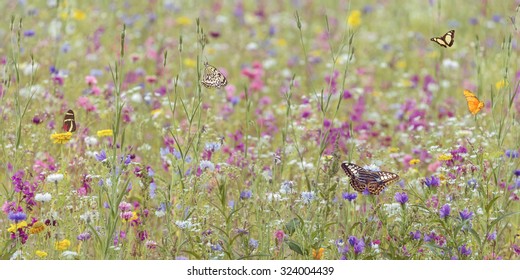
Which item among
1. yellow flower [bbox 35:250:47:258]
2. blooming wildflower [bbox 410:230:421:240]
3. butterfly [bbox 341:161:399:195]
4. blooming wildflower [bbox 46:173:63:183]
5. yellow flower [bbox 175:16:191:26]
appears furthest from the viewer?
yellow flower [bbox 175:16:191:26]

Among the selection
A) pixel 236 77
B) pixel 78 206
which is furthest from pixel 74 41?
pixel 78 206

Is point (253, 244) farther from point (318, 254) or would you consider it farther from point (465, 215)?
point (465, 215)

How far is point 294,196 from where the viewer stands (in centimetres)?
404

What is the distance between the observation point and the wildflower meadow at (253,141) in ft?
12.1

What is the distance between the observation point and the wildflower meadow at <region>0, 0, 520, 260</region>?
3695mm

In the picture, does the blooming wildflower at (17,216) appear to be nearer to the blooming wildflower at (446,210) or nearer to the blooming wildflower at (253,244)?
the blooming wildflower at (253,244)

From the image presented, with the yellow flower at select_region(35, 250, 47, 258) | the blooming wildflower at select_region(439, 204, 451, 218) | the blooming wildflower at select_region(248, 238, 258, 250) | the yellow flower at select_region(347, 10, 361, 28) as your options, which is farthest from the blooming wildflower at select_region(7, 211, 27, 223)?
the yellow flower at select_region(347, 10, 361, 28)

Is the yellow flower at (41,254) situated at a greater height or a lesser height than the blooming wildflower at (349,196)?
lesser

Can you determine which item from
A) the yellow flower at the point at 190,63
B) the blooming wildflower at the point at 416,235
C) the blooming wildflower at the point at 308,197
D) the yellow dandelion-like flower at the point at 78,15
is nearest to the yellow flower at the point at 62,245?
the blooming wildflower at the point at 308,197

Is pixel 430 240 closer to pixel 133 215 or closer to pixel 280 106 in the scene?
pixel 133 215

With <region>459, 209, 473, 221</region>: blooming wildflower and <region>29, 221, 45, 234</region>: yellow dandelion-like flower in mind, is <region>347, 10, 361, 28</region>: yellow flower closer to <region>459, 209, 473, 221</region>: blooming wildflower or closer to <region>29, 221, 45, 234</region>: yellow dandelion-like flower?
<region>459, 209, 473, 221</region>: blooming wildflower

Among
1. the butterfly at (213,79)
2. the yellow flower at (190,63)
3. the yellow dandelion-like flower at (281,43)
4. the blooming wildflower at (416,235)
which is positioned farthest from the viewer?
the yellow dandelion-like flower at (281,43)

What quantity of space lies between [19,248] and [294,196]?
1.21 metres
